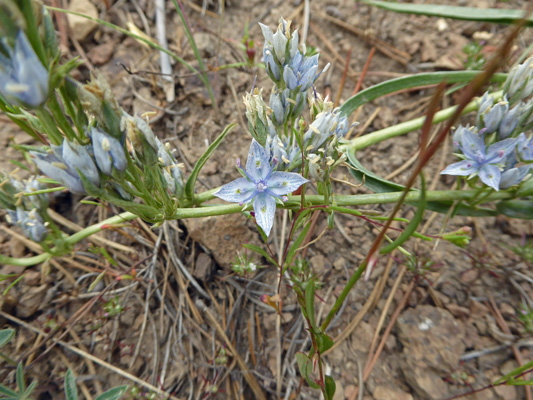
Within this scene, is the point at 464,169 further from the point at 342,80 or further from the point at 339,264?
the point at 342,80

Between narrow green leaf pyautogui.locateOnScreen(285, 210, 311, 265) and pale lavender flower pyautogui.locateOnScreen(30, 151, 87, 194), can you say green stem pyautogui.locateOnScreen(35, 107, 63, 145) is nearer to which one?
pale lavender flower pyautogui.locateOnScreen(30, 151, 87, 194)

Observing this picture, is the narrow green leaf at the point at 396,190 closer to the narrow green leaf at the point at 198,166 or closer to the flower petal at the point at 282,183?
the flower petal at the point at 282,183

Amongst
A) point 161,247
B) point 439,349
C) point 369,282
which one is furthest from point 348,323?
point 161,247

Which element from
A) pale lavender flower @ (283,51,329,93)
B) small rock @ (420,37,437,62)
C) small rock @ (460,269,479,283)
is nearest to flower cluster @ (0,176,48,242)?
pale lavender flower @ (283,51,329,93)

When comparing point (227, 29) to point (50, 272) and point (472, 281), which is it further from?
point (472, 281)

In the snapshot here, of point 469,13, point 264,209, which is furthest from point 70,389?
point 469,13
